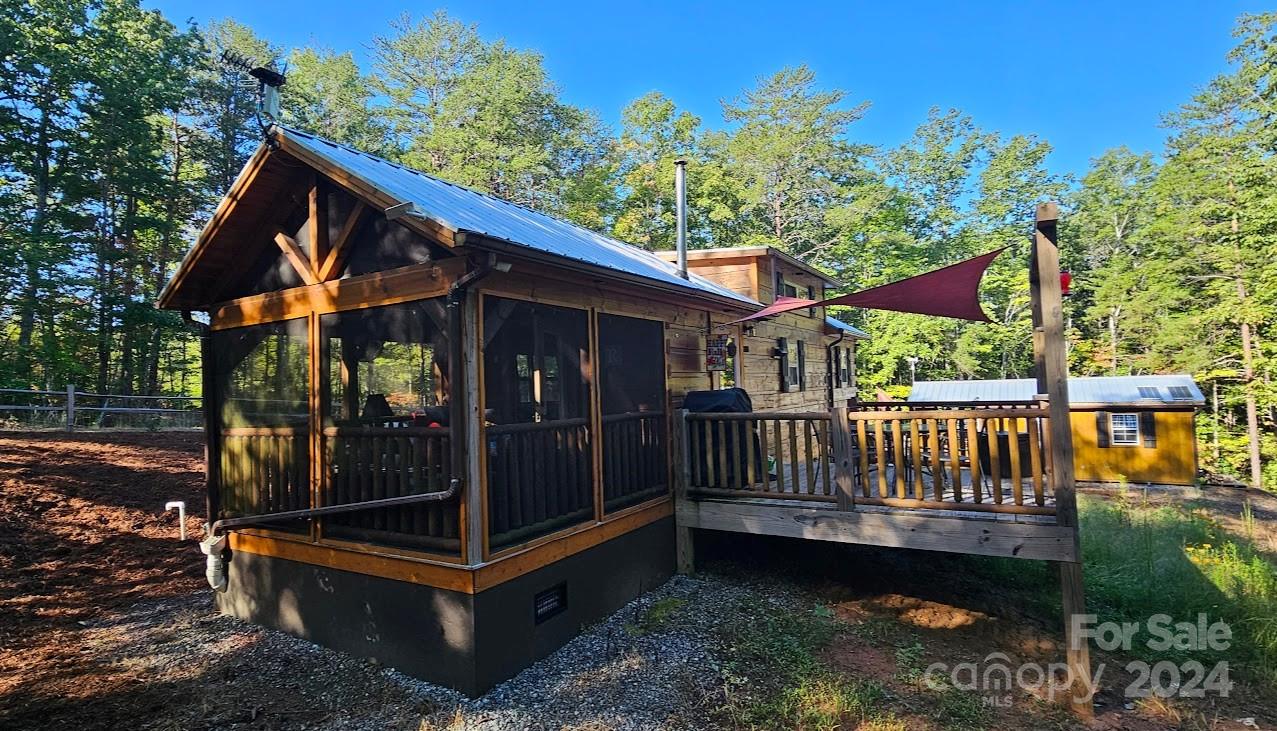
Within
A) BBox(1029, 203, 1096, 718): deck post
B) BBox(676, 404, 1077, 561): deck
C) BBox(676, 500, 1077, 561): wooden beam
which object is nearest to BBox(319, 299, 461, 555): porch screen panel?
BBox(676, 404, 1077, 561): deck

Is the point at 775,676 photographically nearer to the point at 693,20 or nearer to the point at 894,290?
the point at 894,290

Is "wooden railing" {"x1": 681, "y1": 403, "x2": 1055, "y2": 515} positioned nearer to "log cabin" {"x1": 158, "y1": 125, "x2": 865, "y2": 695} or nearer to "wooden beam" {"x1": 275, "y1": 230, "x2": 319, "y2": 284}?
"log cabin" {"x1": 158, "y1": 125, "x2": 865, "y2": 695}

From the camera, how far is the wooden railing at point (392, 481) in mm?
4258

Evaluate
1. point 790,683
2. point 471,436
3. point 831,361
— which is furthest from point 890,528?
point 831,361

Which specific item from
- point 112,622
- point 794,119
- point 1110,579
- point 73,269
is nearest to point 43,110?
point 73,269

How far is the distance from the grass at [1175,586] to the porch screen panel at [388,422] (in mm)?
5682

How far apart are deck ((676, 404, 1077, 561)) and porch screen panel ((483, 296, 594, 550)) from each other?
5.05ft

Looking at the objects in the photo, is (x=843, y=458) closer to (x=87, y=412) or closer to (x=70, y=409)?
(x=70, y=409)

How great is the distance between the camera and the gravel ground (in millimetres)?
3799

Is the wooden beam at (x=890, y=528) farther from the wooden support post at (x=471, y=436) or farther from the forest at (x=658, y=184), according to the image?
the forest at (x=658, y=184)

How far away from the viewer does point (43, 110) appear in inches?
573

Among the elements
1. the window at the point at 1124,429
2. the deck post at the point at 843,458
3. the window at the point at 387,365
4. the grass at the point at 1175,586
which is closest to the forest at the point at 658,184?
the window at the point at 1124,429

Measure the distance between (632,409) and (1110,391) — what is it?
17.9m

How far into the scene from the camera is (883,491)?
5258mm
